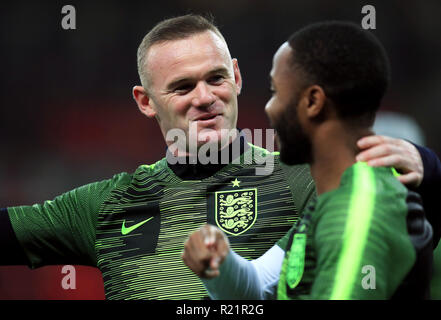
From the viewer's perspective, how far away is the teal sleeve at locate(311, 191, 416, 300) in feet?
4.86

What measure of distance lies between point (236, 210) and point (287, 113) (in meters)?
0.74

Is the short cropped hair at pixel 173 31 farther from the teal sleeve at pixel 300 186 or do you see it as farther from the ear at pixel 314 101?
the ear at pixel 314 101

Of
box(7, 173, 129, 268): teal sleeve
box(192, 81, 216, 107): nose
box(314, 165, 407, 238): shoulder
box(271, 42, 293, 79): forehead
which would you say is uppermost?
box(271, 42, 293, 79): forehead

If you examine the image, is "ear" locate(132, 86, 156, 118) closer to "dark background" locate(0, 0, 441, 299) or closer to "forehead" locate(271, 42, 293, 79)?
"forehead" locate(271, 42, 293, 79)

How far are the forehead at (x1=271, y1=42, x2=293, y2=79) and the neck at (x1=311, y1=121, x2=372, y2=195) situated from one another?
0.17 metres

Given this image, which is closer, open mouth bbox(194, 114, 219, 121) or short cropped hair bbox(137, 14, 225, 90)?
open mouth bbox(194, 114, 219, 121)

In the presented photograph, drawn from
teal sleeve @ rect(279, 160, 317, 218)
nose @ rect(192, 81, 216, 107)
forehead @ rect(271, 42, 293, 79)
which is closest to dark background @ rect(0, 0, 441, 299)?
nose @ rect(192, 81, 216, 107)

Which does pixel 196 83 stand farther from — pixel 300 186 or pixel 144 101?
pixel 300 186

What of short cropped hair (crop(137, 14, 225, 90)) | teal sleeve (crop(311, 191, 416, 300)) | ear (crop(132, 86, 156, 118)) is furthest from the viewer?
ear (crop(132, 86, 156, 118))

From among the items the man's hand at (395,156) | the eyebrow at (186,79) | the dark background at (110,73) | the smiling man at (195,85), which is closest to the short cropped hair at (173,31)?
the smiling man at (195,85)

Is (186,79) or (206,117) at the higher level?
(186,79)

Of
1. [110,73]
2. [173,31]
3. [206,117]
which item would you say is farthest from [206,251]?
[110,73]

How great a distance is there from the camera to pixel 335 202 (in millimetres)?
1573
